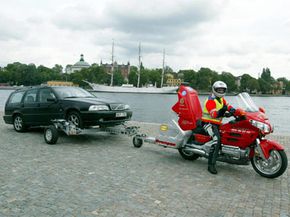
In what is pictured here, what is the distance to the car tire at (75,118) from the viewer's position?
9.00m

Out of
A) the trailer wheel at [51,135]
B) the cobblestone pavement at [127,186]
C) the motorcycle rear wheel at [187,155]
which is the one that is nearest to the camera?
the cobblestone pavement at [127,186]

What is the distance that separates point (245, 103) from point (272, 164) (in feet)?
4.22

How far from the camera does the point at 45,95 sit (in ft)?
34.0

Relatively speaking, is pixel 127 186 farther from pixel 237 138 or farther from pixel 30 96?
pixel 30 96

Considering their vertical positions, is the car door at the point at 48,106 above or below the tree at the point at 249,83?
below

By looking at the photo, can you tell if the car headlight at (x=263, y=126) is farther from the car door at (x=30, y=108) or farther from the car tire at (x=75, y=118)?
the car door at (x=30, y=108)

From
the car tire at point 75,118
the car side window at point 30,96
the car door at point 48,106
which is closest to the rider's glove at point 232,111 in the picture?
the car tire at point 75,118

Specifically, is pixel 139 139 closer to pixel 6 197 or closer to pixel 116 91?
pixel 6 197

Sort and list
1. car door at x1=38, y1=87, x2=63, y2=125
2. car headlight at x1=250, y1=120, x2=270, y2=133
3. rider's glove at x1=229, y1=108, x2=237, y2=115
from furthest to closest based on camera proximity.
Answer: car door at x1=38, y1=87, x2=63, y2=125
rider's glove at x1=229, y1=108, x2=237, y2=115
car headlight at x1=250, y1=120, x2=270, y2=133

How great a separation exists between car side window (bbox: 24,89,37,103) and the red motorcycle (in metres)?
5.55

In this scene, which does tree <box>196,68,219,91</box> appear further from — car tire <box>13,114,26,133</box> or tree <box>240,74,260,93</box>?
car tire <box>13,114,26,133</box>

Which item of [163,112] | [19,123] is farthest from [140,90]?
[19,123]

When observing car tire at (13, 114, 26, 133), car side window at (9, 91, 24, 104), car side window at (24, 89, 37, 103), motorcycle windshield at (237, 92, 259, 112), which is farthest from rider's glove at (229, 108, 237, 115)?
car side window at (9, 91, 24, 104)

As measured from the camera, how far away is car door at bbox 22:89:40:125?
1058cm
